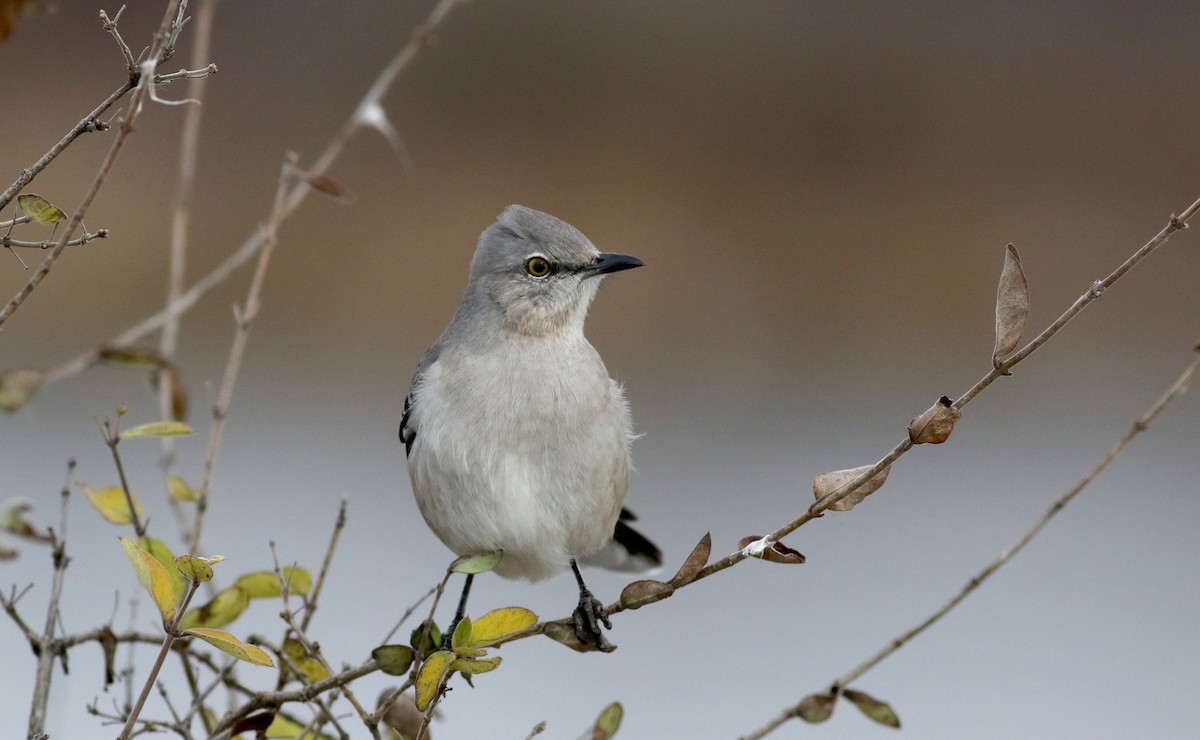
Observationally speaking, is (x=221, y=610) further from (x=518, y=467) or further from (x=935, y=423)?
(x=935, y=423)

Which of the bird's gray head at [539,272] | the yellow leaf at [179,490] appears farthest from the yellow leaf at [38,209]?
the bird's gray head at [539,272]

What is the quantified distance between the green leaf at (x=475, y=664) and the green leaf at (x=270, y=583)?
1.42 feet

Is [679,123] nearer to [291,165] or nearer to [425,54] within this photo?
[425,54]

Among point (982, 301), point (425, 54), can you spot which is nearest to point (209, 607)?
point (425, 54)

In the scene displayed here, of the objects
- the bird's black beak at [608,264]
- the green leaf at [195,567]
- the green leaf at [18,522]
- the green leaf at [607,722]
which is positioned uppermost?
the bird's black beak at [608,264]

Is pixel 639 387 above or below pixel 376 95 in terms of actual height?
above

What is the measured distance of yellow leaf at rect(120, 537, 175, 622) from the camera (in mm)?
1502

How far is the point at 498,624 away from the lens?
5.73ft

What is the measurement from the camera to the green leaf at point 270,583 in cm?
202

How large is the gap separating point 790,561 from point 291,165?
1.27m

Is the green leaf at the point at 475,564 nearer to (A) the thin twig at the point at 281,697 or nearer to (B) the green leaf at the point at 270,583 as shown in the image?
(A) the thin twig at the point at 281,697

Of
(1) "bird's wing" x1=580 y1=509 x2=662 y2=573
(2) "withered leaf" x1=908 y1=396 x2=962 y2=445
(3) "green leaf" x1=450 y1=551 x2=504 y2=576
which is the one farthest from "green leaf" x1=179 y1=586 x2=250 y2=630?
(1) "bird's wing" x1=580 y1=509 x2=662 y2=573

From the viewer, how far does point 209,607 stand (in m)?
1.92

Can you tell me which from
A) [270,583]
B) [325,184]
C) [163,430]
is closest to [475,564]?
[270,583]
